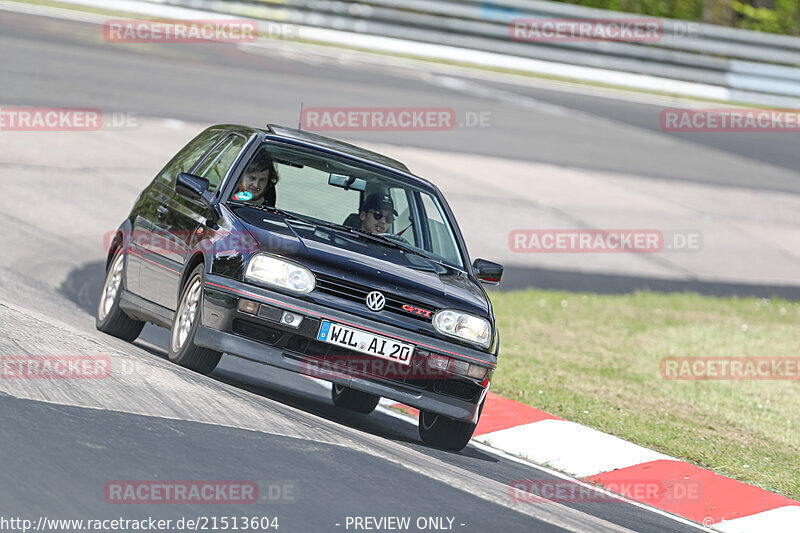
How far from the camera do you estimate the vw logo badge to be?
24.4 ft

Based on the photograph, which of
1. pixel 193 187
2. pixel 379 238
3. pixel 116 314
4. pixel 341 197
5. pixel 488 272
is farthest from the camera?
pixel 116 314

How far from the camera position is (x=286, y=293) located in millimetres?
7391

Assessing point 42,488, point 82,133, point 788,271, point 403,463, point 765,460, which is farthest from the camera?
point 788,271

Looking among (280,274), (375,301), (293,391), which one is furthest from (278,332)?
(293,391)

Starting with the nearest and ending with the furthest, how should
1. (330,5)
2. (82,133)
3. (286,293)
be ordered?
(286,293) < (82,133) < (330,5)

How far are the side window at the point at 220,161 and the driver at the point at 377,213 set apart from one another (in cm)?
90

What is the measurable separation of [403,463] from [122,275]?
323cm

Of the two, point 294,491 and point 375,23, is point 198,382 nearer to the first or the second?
point 294,491

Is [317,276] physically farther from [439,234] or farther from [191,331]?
[439,234]

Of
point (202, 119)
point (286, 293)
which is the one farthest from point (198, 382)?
point (202, 119)

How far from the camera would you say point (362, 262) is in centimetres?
764

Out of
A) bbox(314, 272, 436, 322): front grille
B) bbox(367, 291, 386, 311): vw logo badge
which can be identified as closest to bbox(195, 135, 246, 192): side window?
bbox(314, 272, 436, 322): front grille

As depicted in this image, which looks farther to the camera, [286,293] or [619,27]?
[619,27]

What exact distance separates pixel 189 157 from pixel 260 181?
46.7 inches
